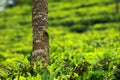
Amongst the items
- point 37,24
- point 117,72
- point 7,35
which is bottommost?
point 7,35

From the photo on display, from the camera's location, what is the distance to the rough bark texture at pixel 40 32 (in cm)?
500

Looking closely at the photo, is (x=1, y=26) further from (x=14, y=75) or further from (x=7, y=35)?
(x=14, y=75)

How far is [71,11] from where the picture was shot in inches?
1094

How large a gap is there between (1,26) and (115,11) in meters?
8.87

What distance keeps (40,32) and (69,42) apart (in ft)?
34.6

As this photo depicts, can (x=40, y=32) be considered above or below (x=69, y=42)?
above

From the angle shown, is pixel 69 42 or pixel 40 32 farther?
pixel 69 42

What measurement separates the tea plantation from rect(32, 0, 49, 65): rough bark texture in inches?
4.3

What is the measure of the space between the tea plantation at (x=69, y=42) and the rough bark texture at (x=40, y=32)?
110 mm

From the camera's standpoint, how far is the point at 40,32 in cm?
502

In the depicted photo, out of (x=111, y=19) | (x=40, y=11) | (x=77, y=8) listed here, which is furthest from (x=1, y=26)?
(x=40, y=11)

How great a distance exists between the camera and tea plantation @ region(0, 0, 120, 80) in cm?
471

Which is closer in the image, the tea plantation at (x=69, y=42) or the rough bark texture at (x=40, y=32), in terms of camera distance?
the tea plantation at (x=69, y=42)

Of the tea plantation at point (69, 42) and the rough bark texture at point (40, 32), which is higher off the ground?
the rough bark texture at point (40, 32)
